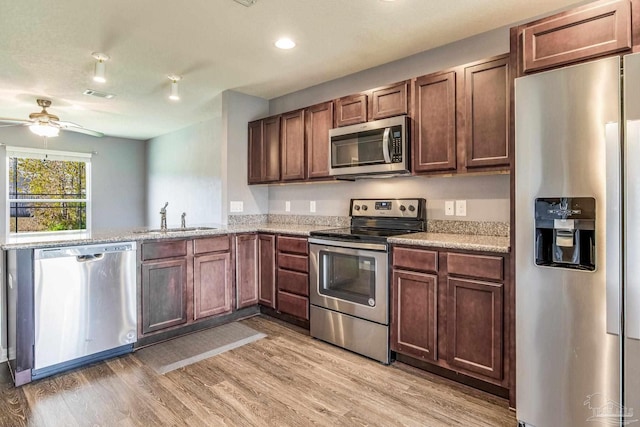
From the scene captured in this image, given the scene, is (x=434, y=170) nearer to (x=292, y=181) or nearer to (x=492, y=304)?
(x=492, y=304)

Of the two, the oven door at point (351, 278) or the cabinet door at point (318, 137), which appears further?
the cabinet door at point (318, 137)

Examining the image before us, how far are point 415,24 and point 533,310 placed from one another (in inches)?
79.9

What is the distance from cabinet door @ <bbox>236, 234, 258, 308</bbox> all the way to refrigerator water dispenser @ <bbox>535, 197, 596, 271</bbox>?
263 cm

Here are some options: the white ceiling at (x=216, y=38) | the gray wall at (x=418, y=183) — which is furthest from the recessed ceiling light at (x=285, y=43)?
the gray wall at (x=418, y=183)

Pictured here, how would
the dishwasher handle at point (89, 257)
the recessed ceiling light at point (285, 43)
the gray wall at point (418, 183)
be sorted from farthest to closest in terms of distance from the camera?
1. the recessed ceiling light at point (285, 43)
2. the gray wall at point (418, 183)
3. the dishwasher handle at point (89, 257)

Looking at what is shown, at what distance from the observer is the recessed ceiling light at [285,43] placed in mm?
2727

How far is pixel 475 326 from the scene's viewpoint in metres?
2.16

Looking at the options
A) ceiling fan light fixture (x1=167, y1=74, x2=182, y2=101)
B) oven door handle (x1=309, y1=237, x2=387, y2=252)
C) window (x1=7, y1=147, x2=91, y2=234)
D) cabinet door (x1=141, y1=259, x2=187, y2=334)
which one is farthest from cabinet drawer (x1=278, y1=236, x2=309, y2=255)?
window (x1=7, y1=147, x2=91, y2=234)

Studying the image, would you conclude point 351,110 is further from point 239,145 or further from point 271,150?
point 239,145

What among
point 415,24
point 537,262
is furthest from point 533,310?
point 415,24

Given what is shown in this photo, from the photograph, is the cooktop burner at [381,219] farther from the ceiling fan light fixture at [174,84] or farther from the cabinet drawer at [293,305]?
the ceiling fan light fixture at [174,84]

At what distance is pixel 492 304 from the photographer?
2088mm

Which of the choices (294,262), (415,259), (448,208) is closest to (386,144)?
(448,208)

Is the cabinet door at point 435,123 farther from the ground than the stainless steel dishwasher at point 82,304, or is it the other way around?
the cabinet door at point 435,123
